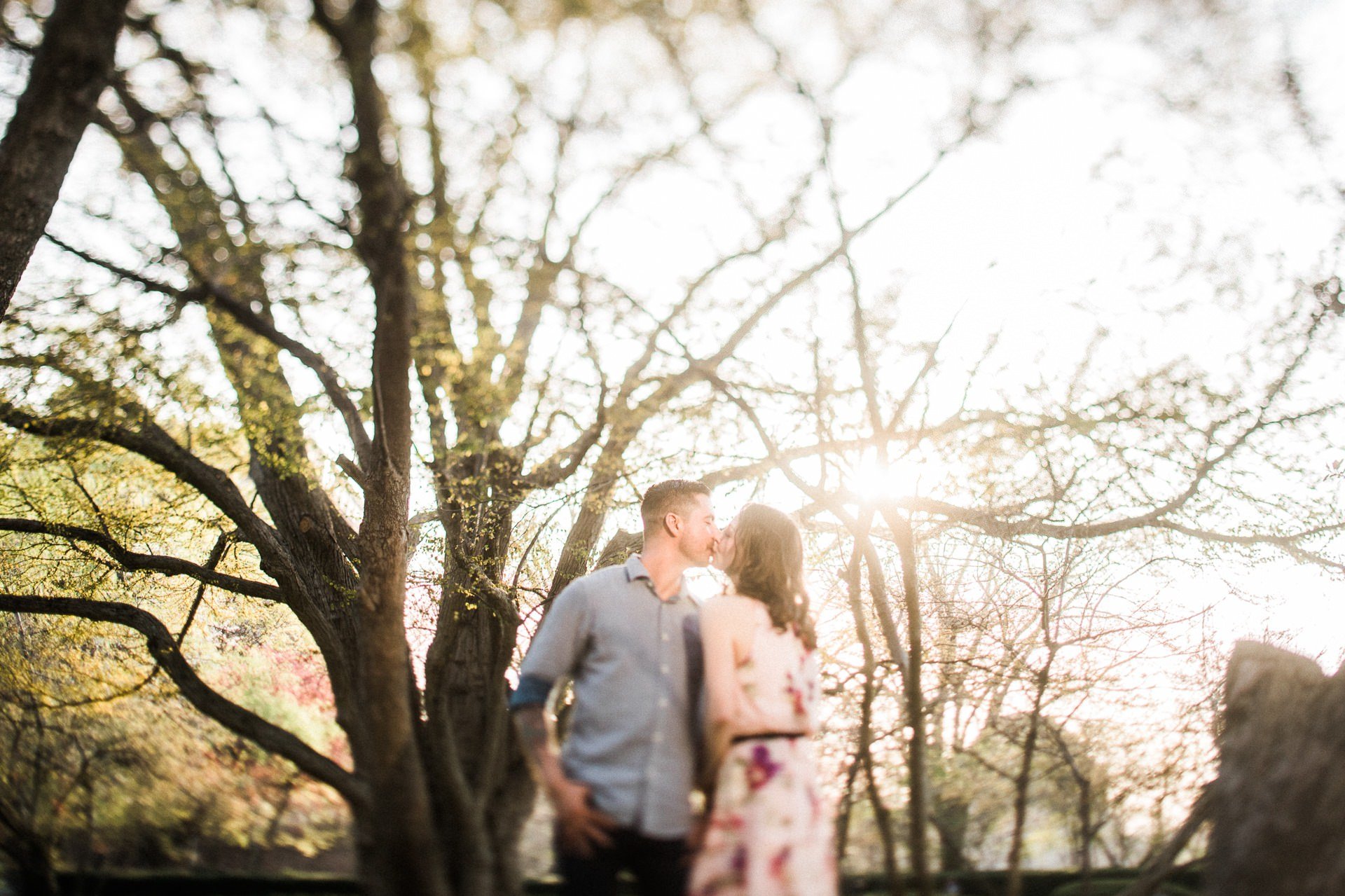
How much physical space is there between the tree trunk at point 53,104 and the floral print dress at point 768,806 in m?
3.73

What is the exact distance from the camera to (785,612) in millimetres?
2479

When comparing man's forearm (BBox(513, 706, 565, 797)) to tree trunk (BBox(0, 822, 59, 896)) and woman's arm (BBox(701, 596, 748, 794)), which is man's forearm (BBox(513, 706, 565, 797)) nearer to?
woman's arm (BBox(701, 596, 748, 794))

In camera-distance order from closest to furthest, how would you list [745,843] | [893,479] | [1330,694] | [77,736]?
[745,843] → [1330,694] → [77,736] → [893,479]

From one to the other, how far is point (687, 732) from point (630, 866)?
1.29 feet

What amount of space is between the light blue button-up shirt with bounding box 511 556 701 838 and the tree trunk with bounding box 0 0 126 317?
3174mm

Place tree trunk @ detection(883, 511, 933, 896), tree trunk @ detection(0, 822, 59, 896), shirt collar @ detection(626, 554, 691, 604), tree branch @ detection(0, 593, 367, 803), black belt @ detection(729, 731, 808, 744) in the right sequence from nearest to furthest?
black belt @ detection(729, 731, 808, 744) < shirt collar @ detection(626, 554, 691, 604) < tree trunk @ detection(883, 511, 933, 896) < tree trunk @ detection(0, 822, 59, 896) < tree branch @ detection(0, 593, 367, 803)

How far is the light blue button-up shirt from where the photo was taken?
218 cm

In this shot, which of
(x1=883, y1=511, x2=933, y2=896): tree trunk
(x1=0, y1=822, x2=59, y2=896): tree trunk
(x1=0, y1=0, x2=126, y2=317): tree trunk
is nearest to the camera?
(x1=883, y1=511, x2=933, y2=896): tree trunk

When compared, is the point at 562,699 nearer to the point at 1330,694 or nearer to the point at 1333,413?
the point at 1330,694

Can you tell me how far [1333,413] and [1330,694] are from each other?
3.22 meters

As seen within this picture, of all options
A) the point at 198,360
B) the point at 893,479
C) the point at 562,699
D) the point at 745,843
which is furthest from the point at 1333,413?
the point at 198,360

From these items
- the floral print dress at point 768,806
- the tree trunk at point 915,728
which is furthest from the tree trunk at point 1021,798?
the floral print dress at point 768,806

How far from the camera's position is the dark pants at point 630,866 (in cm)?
211

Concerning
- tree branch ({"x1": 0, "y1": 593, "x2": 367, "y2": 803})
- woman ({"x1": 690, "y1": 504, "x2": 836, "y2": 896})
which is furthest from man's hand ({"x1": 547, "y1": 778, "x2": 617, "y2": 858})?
tree branch ({"x1": 0, "y1": 593, "x2": 367, "y2": 803})
